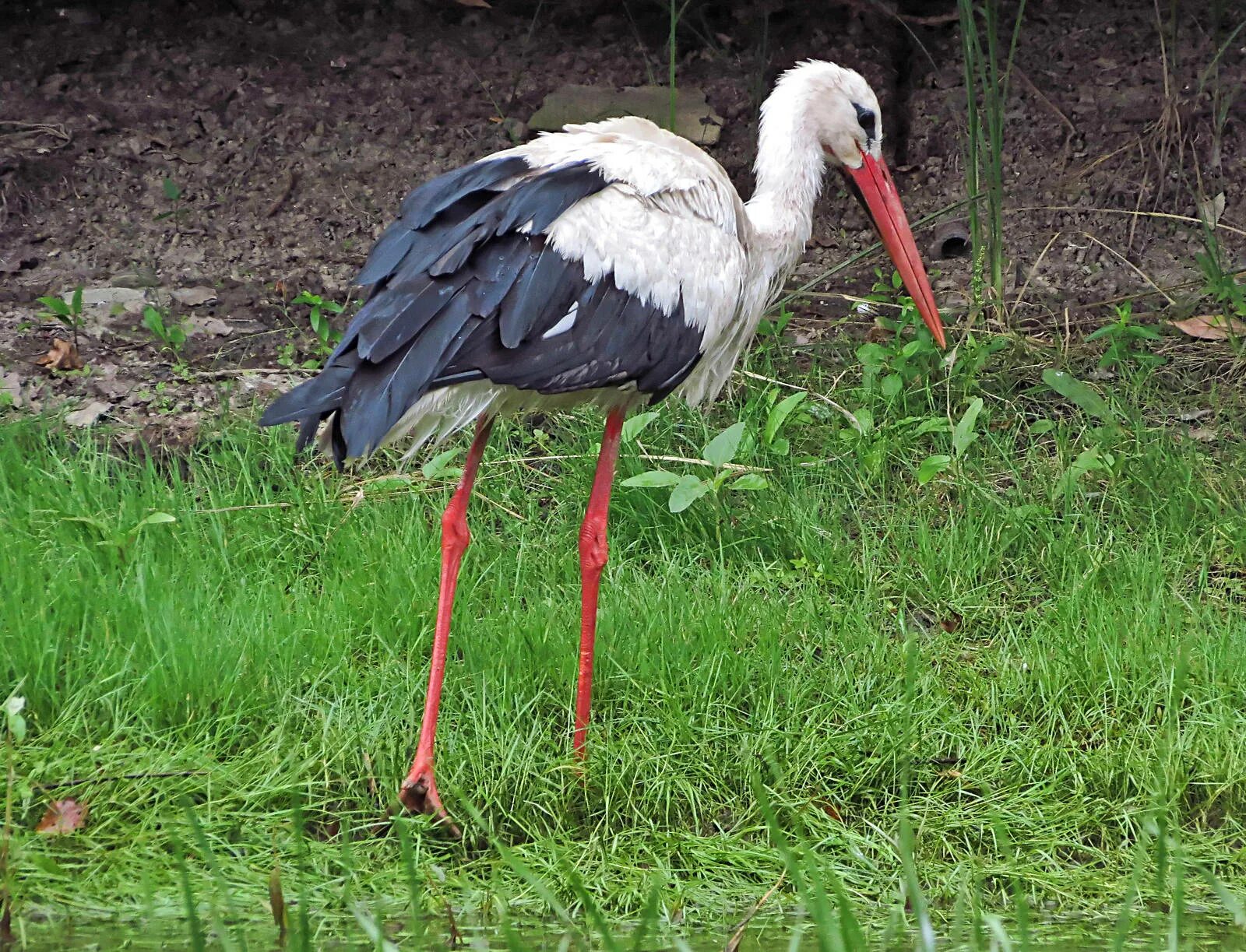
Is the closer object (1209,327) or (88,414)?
(88,414)

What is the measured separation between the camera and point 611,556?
4.38 m

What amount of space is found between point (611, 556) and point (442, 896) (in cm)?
157

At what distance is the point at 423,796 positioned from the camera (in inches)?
127

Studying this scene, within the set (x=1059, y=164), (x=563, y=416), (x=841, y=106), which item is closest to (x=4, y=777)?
(x=563, y=416)

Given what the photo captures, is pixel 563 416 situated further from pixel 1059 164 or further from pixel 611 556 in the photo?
pixel 1059 164

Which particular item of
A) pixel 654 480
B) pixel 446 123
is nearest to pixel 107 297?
pixel 446 123

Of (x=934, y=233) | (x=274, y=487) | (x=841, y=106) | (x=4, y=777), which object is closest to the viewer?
(x=4, y=777)

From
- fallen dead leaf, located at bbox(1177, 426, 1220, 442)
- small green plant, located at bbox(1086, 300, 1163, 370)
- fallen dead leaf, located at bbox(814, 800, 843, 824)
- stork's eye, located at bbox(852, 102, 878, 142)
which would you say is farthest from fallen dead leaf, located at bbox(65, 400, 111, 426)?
fallen dead leaf, located at bbox(1177, 426, 1220, 442)

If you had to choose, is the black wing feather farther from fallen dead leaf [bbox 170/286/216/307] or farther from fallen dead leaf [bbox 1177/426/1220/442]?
fallen dead leaf [bbox 170/286/216/307]

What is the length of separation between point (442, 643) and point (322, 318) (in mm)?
2304

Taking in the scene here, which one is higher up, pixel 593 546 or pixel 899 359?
pixel 899 359

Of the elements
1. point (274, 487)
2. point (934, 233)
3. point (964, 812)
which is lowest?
point (964, 812)

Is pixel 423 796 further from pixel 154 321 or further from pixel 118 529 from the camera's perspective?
pixel 154 321

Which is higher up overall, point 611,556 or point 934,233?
point 934,233
